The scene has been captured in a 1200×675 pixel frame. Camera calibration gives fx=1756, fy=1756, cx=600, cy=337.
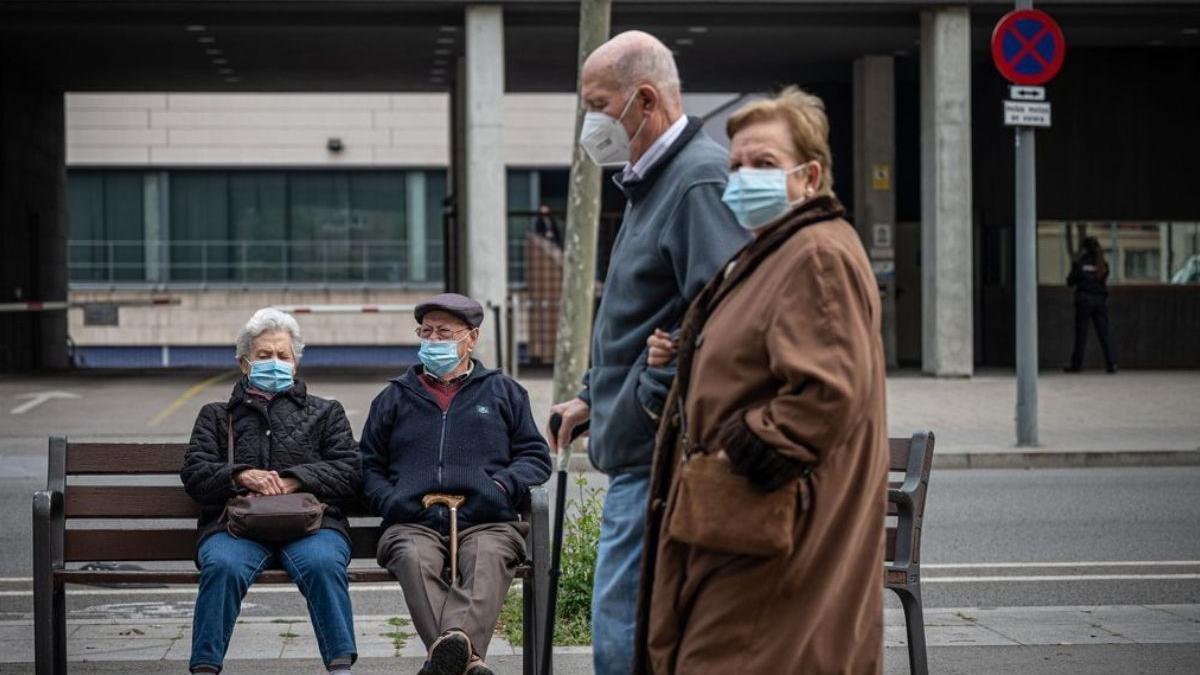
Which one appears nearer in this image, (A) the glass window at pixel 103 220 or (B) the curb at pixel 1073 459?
(B) the curb at pixel 1073 459

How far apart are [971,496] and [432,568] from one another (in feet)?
23.3

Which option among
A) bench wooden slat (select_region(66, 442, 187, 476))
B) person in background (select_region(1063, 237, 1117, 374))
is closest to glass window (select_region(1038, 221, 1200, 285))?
person in background (select_region(1063, 237, 1117, 374))

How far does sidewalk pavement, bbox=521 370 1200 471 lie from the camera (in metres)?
14.5

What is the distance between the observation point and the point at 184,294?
4888cm

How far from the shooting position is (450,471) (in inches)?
245

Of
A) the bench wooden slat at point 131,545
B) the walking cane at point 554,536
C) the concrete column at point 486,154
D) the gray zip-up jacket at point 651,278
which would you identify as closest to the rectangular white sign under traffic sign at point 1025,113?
the concrete column at point 486,154

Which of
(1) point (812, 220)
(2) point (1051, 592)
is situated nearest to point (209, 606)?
(1) point (812, 220)

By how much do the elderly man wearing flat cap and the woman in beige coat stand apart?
2168mm

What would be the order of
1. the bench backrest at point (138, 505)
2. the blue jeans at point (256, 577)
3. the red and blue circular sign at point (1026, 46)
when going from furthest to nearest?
the red and blue circular sign at point (1026, 46), the bench backrest at point (138, 505), the blue jeans at point (256, 577)

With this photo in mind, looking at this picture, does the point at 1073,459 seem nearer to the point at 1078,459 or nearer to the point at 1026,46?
the point at 1078,459

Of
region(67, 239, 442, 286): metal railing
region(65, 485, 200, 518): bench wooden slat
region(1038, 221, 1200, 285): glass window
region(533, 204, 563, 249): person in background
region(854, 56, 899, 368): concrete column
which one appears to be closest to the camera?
region(65, 485, 200, 518): bench wooden slat

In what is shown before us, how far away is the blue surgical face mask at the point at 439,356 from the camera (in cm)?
634

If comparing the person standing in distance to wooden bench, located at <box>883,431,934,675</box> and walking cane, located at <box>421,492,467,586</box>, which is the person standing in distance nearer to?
walking cane, located at <box>421,492,467,586</box>

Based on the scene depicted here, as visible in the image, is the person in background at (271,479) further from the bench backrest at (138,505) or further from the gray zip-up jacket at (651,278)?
the gray zip-up jacket at (651,278)
